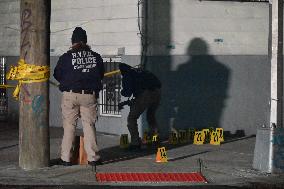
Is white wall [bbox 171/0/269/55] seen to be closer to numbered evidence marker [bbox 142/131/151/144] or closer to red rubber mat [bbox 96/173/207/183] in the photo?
numbered evidence marker [bbox 142/131/151/144]

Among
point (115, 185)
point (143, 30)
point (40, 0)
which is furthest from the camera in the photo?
point (143, 30)

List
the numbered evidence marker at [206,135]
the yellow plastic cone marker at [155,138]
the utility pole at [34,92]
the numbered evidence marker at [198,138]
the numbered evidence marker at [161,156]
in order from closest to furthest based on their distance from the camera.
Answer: the utility pole at [34,92], the numbered evidence marker at [161,156], the yellow plastic cone marker at [155,138], the numbered evidence marker at [198,138], the numbered evidence marker at [206,135]

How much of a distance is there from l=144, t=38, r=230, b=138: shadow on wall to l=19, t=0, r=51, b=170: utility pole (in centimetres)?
438

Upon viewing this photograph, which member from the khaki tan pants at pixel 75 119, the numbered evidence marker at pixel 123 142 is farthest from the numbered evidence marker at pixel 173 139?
the khaki tan pants at pixel 75 119

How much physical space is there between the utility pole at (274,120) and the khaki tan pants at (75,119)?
246 centimetres

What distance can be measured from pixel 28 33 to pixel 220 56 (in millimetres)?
6031

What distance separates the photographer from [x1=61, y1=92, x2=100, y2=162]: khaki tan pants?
995 cm

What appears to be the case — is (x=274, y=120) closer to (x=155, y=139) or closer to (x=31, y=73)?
(x=155, y=139)

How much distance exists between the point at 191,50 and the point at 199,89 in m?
0.87

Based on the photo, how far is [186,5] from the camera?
14.3 m

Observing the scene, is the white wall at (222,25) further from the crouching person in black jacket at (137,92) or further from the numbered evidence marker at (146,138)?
the numbered evidence marker at (146,138)

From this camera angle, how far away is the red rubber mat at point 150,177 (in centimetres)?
925

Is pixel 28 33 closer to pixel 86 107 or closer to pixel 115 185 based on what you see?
pixel 86 107

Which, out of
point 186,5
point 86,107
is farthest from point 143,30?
point 86,107
